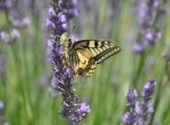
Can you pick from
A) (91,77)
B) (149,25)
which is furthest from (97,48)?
(91,77)

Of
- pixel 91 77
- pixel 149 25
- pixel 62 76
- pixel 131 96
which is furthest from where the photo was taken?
pixel 91 77

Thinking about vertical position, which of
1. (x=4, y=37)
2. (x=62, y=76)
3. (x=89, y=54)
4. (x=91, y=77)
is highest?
(x=4, y=37)

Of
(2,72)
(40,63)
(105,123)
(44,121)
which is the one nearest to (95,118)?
(105,123)

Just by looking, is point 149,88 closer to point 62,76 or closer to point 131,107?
point 131,107

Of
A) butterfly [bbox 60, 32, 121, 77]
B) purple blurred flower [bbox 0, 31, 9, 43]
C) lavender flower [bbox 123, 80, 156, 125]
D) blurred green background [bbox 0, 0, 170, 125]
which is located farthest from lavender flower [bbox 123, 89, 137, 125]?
purple blurred flower [bbox 0, 31, 9, 43]

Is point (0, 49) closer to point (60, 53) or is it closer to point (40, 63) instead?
point (40, 63)
